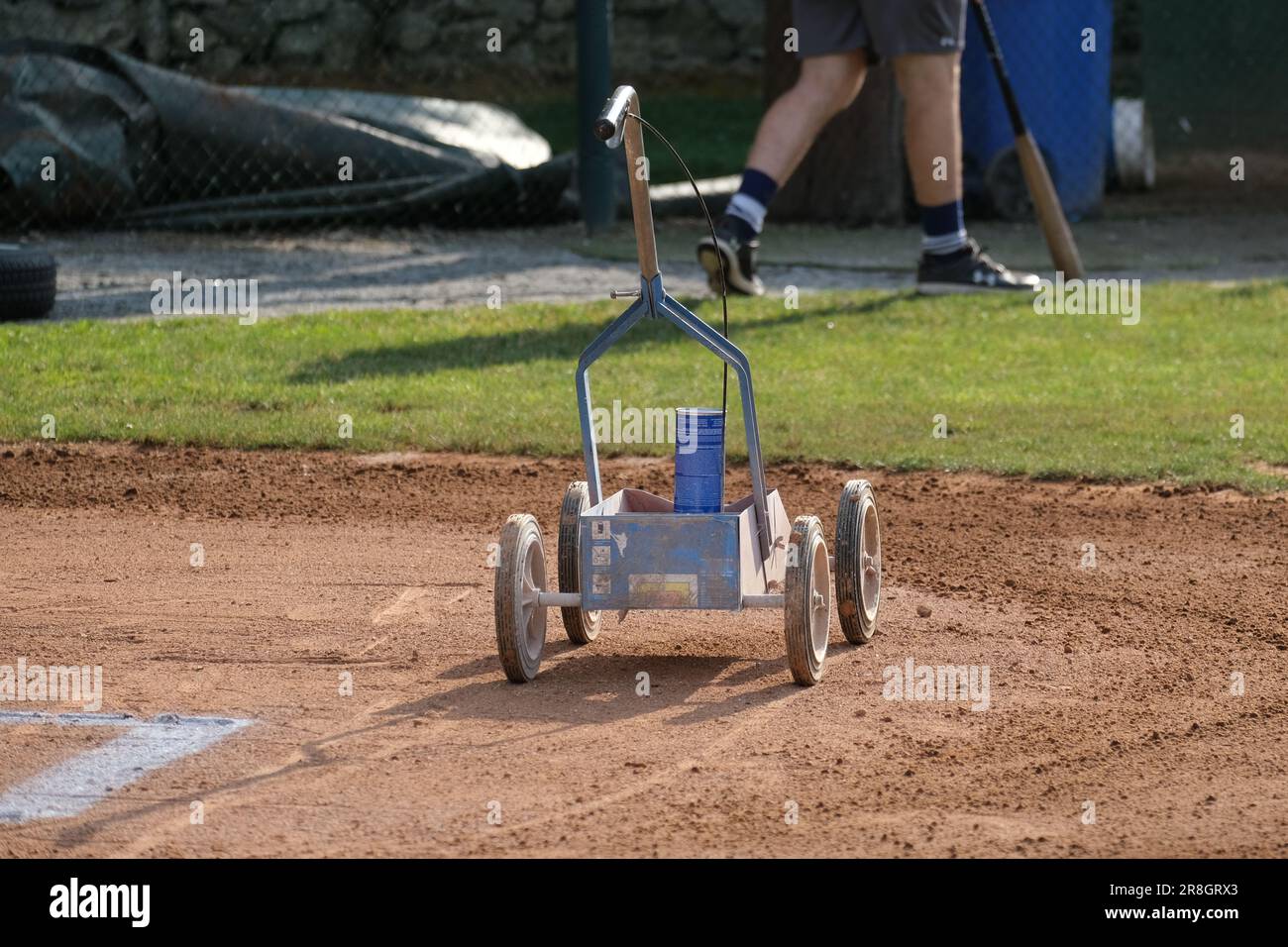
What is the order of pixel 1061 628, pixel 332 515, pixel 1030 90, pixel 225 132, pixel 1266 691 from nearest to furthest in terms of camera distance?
pixel 1266 691 < pixel 1061 628 < pixel 332 515 < pixel 225 132 < pixel 1030 90

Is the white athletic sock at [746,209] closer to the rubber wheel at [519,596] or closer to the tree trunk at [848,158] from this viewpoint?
the tree trunk at [848,158]

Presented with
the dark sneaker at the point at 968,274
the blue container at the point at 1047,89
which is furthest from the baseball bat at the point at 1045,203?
the blue container at the point at 1047,89

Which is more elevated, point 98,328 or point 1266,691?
point 98,328

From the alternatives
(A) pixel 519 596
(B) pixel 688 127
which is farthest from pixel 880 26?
(B) pixel 688 127

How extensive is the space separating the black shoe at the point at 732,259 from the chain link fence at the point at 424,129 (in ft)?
10.1

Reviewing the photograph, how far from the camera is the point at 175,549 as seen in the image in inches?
214

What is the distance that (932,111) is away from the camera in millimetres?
8508

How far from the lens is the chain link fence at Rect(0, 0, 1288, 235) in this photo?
35.2 feet

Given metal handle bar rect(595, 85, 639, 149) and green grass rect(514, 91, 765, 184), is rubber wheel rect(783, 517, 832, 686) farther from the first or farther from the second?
green grass rect(514, 91, 765, 184)

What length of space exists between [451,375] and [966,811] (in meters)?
4.46

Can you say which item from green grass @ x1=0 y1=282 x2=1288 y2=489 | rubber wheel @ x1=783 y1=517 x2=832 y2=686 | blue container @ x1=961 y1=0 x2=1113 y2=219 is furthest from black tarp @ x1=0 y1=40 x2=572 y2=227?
rubber wheel @ x1=783 y1=517 x2=832 y2=686

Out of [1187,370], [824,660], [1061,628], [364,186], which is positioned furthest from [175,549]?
[364,186]

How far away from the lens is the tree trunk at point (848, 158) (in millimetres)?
11453

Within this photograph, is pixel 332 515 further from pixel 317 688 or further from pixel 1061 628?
pixel 1061 628
